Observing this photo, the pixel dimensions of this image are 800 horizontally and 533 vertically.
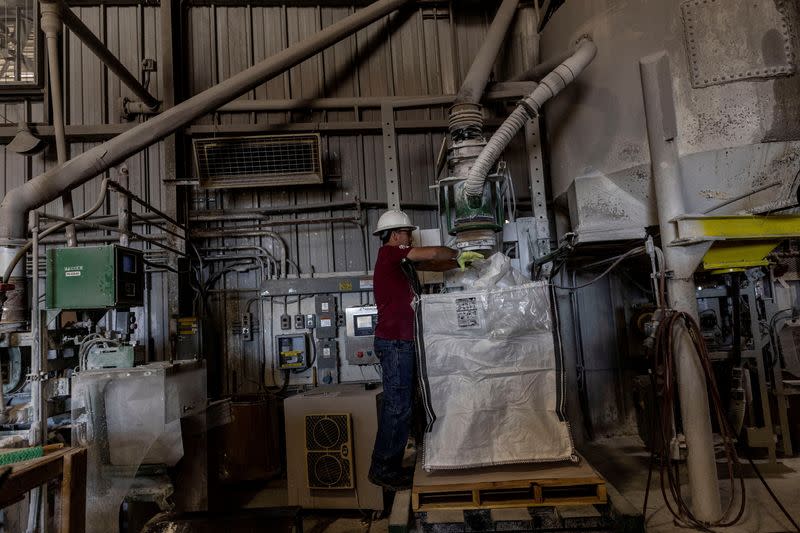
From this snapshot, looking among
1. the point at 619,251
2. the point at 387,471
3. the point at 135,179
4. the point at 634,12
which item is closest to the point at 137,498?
the point at 387,471

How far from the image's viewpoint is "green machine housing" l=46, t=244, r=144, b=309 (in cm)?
296

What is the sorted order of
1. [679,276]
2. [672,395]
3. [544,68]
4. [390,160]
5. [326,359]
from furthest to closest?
1. [326,359]
2. [544,68]
3. [390,160]
4. [679,276]
5. [672,395]

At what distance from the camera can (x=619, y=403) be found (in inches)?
204

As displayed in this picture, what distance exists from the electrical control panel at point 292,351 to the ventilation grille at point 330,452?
1.29 meters

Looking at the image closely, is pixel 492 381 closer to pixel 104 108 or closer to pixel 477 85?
pixel 477 85

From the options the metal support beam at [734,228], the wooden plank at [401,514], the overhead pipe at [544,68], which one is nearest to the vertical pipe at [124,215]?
the wooden plank at [401,514]

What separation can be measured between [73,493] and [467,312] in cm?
199

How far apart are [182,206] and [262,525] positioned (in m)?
3.44

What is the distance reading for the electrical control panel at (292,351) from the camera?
4.76 m

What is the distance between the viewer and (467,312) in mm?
2654

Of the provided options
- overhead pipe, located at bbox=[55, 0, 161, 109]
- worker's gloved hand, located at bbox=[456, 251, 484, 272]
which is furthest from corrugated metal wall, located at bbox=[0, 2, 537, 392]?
worker's gloved hand, located at bbox=[456, 251, 484, 272]

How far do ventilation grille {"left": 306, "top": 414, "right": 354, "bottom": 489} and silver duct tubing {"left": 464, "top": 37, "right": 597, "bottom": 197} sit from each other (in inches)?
80.2

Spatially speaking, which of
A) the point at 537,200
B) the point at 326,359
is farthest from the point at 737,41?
the point at 326,359

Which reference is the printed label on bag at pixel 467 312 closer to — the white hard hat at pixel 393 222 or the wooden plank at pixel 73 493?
the white hard hat at pixel 393 222
